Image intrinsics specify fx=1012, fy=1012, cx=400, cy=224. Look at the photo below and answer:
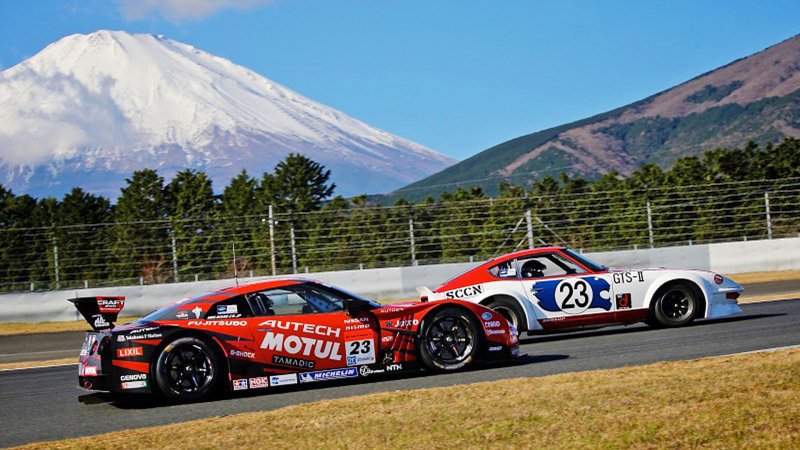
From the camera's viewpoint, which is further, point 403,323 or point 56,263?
point 56,263

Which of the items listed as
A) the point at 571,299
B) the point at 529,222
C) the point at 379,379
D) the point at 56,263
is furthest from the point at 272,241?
the point at 379,379

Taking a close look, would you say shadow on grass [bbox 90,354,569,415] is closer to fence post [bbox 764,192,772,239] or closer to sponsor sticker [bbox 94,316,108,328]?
sponsor sticker [bbox 94,316,108,328]

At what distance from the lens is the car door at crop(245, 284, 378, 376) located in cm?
1004

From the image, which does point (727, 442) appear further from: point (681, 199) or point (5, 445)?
point (681, 199)

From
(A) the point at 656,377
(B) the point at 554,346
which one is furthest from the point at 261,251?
(A) the point at 656,377

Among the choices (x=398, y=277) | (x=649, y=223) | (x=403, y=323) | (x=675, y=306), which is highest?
(x=649, y=223)

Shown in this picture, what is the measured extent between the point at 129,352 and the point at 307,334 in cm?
172

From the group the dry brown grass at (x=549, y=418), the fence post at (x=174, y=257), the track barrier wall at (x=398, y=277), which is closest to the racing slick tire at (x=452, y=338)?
the dry brown grass at (x=549, y=418)

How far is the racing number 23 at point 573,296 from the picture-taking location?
13297 mm

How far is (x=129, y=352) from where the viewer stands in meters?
9.66

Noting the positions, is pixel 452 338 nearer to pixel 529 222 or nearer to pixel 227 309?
pixel 227 309

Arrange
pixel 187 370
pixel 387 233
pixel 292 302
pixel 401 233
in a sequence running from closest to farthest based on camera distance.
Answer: pixel 187 370 → pixel 292 302 → pixel 401 233 → pixel 387 233

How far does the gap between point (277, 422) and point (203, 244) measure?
23618 millimetres

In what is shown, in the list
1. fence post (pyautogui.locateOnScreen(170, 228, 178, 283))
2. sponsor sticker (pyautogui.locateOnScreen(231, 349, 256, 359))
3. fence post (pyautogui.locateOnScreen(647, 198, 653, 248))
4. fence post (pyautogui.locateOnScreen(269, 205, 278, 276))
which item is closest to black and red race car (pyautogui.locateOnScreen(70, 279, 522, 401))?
sponsor sticker (pyautogui.locateOnScreen(231, 349, 256, 359))
